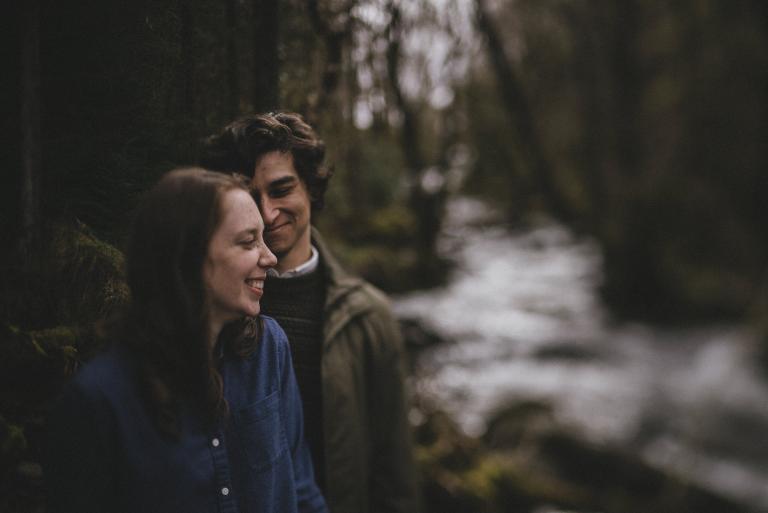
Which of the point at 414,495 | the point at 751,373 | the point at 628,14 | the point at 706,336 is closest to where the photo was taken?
the point at 414,495

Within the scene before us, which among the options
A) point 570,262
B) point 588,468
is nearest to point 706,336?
point 570,262

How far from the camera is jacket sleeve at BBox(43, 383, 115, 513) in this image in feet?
3.47

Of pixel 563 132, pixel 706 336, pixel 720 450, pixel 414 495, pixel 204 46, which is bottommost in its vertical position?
pixel 720 450

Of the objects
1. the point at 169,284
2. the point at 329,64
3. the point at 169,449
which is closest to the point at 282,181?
the point at 169,284

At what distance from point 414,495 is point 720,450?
5261 millimetres

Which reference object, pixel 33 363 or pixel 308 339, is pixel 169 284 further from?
pixel 308 339

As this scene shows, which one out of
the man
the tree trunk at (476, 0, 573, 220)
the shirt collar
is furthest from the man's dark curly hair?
the tree trunk at (476, 0, 573, 220)

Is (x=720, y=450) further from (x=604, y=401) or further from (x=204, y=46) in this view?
(x=204, y=46)

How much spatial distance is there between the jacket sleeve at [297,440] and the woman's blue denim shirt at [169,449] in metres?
0.01

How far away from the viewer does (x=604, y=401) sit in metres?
7.11

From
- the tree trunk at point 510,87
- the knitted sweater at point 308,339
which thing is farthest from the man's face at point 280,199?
the tree trunk at point 510,87

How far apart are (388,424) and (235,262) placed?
124 cm

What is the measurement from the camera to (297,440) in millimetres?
1597

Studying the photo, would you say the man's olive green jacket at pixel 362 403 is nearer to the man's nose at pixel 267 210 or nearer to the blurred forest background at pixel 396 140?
the man's nose at pixel 267 210
